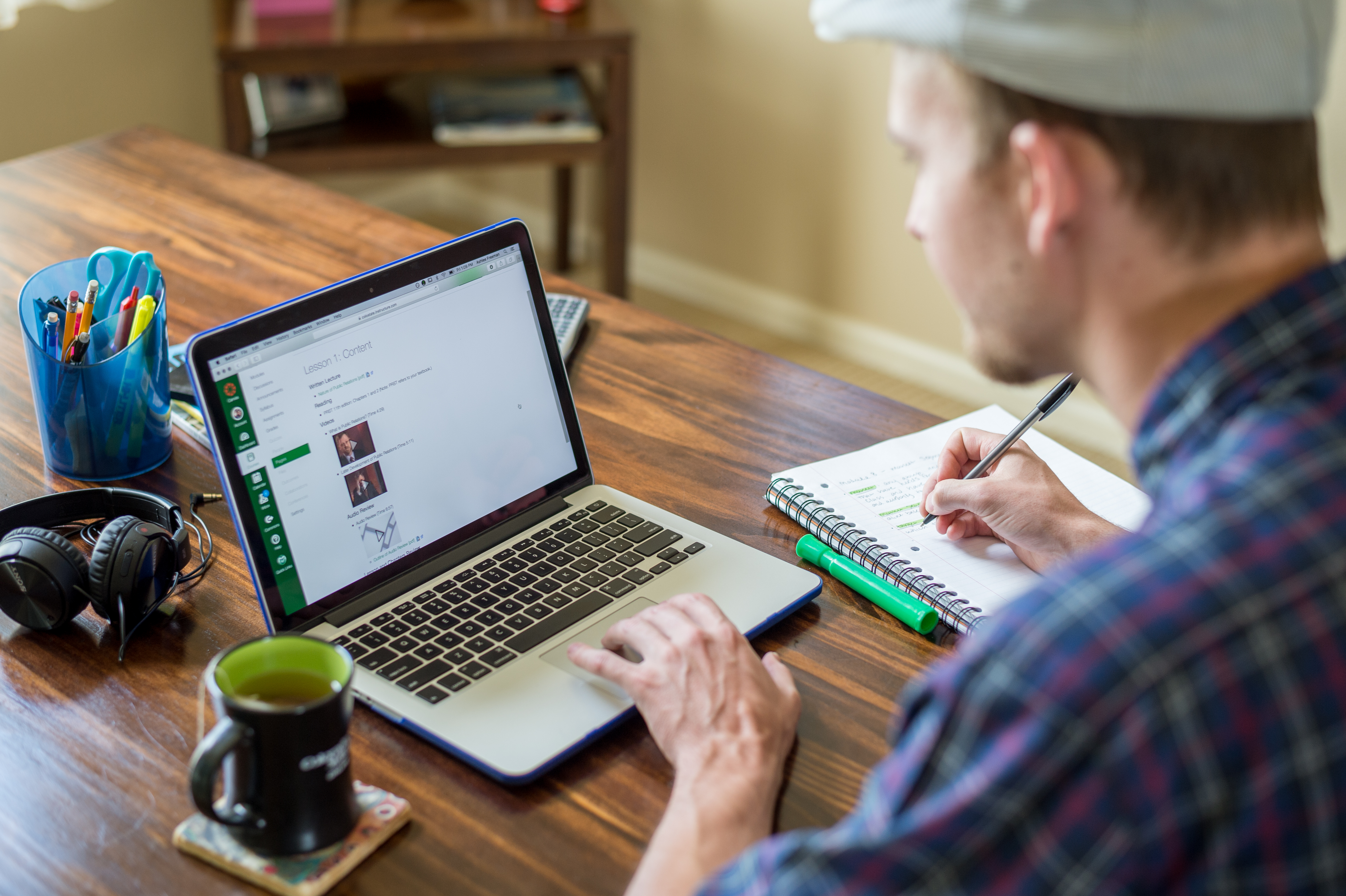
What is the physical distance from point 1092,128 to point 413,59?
2155 mm

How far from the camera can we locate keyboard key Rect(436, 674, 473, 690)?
2.65 feet

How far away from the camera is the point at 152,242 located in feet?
4.75

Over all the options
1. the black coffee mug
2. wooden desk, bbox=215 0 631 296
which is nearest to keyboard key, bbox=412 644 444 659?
the black coffee mug

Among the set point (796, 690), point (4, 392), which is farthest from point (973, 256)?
point (4, 392)

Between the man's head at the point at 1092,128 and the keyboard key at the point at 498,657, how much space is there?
0.40m

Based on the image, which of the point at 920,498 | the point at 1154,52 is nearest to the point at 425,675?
the point at 920,498

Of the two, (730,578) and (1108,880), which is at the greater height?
(1108,880)

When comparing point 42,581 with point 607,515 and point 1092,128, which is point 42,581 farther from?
point 1092,128

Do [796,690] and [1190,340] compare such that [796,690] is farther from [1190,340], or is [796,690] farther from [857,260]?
[857,260]

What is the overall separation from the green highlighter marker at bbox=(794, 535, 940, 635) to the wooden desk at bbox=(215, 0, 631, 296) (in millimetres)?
1844

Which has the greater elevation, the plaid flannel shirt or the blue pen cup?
the plaid flannel shirt

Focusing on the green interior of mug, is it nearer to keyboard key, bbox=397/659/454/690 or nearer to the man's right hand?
keyboard key, bbox=397/659/454/690

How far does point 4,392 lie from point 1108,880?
1093mm

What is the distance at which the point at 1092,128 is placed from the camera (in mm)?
596
